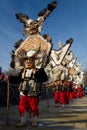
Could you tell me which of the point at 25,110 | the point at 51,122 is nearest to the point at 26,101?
the point at 25,110

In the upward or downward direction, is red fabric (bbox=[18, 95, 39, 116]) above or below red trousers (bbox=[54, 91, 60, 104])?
below

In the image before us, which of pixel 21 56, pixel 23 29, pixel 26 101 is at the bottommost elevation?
pixel 26 101

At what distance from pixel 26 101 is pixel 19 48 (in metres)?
5.60

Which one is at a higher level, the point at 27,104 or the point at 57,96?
the point at 57,96

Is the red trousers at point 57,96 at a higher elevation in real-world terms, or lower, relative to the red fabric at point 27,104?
higher

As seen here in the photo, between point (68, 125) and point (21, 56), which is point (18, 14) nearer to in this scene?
point (21, 56)

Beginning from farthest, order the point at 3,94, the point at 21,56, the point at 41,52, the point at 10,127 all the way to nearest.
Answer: the point at 3,94
the point at 41,52
the point at 21,56
the point at 10,127

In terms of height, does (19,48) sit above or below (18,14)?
below

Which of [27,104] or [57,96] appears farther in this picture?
[57,96]

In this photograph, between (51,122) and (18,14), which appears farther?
(18,14)

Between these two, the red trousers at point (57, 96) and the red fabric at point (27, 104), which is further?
the red trousers at point (57, 96)

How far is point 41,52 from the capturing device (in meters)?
16.9

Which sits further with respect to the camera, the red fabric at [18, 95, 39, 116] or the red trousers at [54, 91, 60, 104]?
the red trousers at [54, 91, 60, 104]

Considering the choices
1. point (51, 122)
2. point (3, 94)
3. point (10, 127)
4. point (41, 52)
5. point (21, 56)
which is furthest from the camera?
point (3, 94)
